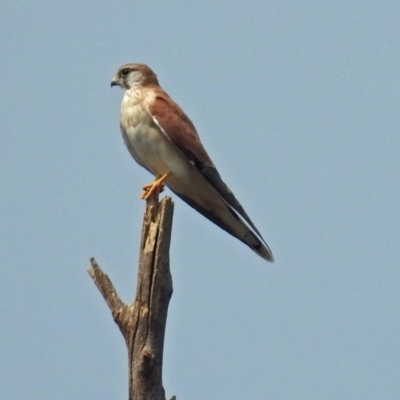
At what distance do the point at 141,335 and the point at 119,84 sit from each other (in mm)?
3476

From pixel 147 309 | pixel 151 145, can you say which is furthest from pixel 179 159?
pixel 147 309

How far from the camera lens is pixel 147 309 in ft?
18.8

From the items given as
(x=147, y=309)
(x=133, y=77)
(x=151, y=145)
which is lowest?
(x=147, y=309)

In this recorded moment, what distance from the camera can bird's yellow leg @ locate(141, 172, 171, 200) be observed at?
7086mm

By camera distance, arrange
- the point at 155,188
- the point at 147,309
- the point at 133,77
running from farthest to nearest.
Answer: the point at 133,77, the point at 155,188, the point at 147,309

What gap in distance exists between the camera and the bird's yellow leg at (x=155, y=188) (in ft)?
23.2

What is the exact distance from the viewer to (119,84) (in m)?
8.53

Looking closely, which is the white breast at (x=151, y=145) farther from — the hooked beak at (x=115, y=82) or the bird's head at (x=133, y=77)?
the hooked beak at (x=115, y=82)

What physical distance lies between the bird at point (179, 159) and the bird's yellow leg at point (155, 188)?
20mm

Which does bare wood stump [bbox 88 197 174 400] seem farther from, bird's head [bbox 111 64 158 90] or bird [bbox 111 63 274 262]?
bird's head [bbox 111 64 158 90]

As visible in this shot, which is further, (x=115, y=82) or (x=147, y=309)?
(x=115, y=82)

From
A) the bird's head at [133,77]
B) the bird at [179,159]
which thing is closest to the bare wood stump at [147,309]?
the bird at [179,159]

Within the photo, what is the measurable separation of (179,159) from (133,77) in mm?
1184

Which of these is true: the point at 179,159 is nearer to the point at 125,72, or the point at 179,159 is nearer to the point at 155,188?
the point at 155,188
